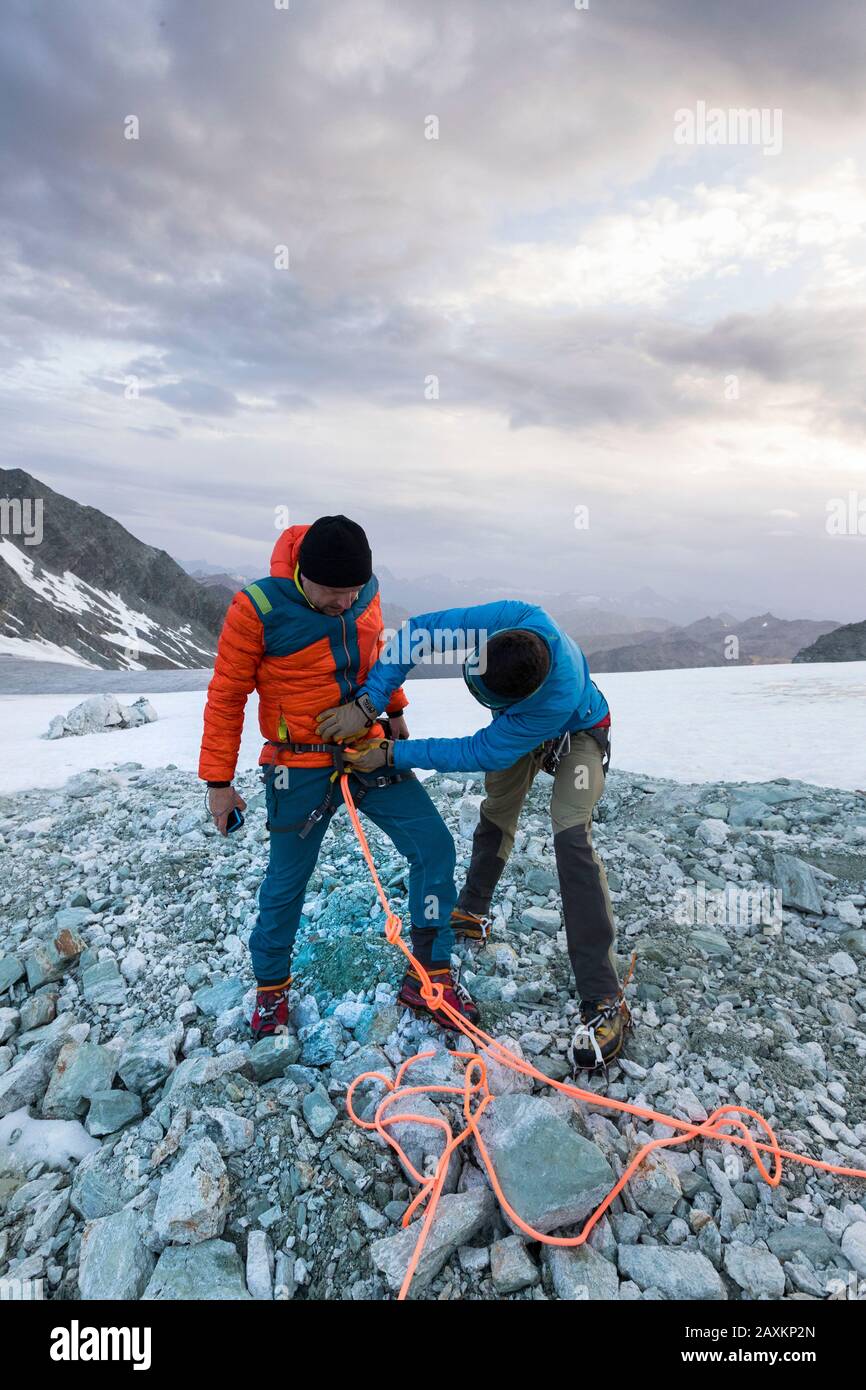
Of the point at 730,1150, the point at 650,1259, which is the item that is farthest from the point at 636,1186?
the point at 730,1150

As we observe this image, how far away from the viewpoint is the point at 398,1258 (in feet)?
8.24

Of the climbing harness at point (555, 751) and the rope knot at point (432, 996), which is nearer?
the rope knot at point (432, 996)

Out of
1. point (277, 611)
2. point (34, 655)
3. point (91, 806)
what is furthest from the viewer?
point (34, 655)

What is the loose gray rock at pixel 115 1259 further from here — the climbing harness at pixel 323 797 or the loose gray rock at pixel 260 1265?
the climbing harness at pixel 323 797

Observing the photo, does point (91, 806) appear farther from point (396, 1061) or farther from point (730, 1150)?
point (730, 1150)

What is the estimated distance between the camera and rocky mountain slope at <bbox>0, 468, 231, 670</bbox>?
98.7 meters

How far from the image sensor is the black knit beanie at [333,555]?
3121 millimetres

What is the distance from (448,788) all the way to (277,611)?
451 cm

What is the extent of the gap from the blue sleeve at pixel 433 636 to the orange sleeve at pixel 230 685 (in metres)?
0.63

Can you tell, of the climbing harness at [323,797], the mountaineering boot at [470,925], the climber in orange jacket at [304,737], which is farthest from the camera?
the mountaineering boot at [470,925]

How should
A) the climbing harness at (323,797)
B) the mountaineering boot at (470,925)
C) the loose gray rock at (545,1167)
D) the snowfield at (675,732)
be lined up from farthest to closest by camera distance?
the snowfield at (675,732) → the mountaineering boot at (470,925) → the climbing harness at (323,797) → the loose gray rock at (545,1167)

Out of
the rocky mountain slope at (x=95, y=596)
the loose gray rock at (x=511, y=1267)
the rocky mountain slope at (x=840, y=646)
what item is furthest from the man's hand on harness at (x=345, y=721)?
the rocky mountain slope at (x=95, y=596)

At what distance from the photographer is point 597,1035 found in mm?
3455

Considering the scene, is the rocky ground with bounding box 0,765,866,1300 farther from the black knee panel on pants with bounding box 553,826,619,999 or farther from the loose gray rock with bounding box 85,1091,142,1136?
the black knee panel on pants with bounding box 553,826,619,999
